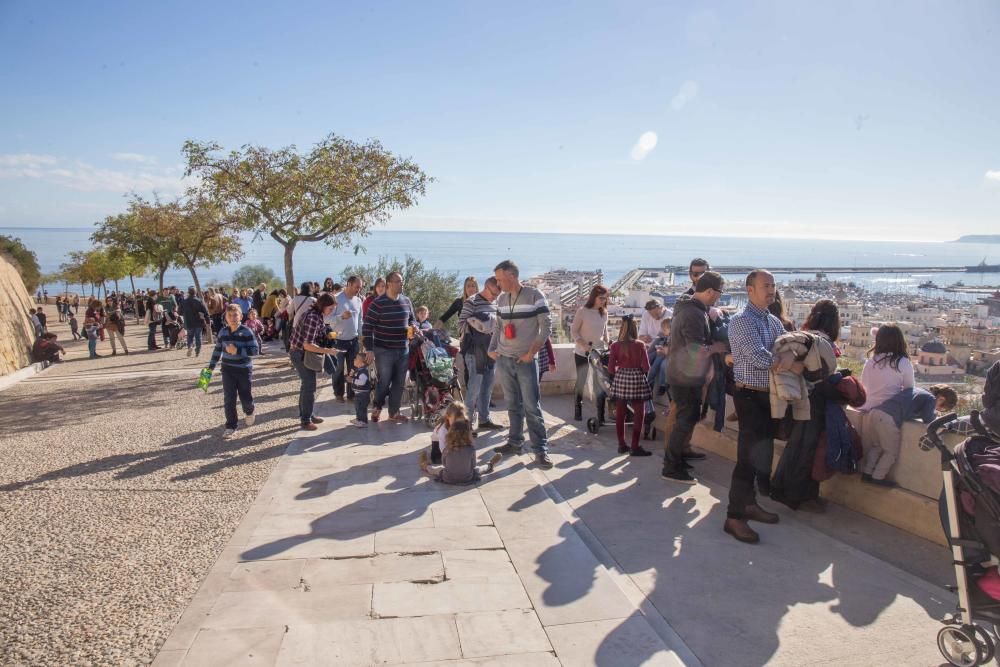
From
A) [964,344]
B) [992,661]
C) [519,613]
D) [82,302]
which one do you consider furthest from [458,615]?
[82,302]

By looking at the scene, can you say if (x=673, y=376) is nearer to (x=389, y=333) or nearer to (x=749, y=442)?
(x=749, y=442)

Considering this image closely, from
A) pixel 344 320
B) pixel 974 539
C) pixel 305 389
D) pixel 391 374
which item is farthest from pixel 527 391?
pixel 974 539

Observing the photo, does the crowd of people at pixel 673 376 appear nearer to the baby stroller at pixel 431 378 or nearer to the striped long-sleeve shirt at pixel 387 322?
the striped long-sleeve shirt at pixel 387 322

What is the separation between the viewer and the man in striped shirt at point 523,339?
19.7ft

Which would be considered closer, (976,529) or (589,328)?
(976,529)

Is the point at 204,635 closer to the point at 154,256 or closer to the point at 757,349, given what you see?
the point at 757,349

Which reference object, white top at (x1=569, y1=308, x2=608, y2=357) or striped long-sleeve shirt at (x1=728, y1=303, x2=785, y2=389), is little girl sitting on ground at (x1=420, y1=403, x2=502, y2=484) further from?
white top at (x1=569, y1=308, x2=608, y2=357)

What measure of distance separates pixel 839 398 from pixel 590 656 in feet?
9.50

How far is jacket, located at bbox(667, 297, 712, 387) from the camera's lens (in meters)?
5.20

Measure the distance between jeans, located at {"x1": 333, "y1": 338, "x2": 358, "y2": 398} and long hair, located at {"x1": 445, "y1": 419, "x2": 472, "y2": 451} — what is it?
3.45 metres

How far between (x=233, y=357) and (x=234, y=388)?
0.44m

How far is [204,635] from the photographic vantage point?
3180mm

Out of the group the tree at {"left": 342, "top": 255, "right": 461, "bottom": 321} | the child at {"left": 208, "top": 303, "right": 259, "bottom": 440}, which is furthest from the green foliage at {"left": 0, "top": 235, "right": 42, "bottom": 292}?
the child at {"left": 208, "top": 303, "right": 259, "bottom": 440}

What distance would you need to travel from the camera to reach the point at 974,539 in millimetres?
2848
